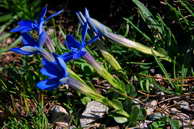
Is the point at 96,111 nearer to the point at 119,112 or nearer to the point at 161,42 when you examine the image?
the point at 119,112

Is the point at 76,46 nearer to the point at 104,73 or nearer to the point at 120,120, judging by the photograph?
the point at 104,73

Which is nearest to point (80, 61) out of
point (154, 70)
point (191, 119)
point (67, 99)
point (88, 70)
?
point (88, 70)

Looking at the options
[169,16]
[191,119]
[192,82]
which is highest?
[169,16]

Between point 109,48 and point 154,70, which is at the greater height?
point 109,48

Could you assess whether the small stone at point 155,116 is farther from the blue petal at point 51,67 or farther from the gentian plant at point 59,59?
the blue petal at point 51,67

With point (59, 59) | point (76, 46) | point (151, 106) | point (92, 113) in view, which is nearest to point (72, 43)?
point (76, 46)

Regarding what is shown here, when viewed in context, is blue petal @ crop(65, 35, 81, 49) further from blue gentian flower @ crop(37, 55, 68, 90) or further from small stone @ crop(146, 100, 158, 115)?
small stone @ crop(146, 100, 158, 115)

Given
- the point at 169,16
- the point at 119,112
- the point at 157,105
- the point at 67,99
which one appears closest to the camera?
the point at 119,112
